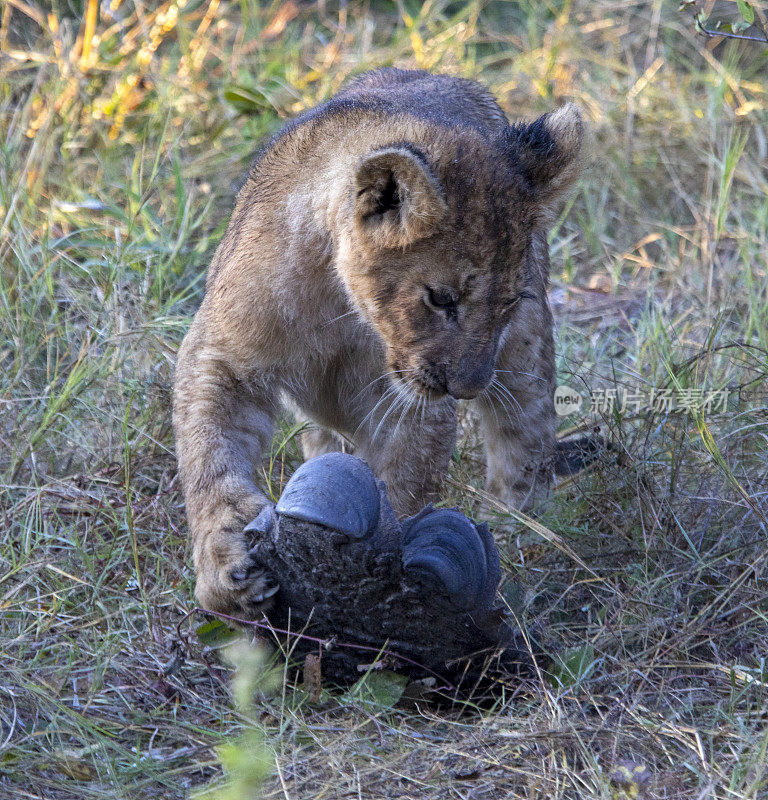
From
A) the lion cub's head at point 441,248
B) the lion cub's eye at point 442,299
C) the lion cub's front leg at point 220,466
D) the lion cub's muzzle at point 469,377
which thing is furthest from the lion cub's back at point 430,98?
the lion cub's front leg at point 220,466

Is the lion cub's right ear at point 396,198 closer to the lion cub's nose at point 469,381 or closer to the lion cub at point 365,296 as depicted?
the lion cub at point 365,296

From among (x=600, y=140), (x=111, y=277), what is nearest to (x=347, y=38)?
(x=600, y=140)

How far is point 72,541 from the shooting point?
11.1ft

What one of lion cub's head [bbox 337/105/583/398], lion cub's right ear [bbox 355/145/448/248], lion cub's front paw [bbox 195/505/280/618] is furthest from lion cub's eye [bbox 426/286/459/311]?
lion cub's front paw [bbox 195/505/280/618]

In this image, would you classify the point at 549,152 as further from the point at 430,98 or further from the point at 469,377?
the point at 469,377

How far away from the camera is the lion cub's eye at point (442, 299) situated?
3088 millimetres

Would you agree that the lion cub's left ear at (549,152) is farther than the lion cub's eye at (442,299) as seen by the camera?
Yes

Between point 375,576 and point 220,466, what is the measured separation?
0.88 metres

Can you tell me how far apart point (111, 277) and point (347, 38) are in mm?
3637

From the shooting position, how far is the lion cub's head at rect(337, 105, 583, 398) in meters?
3.01

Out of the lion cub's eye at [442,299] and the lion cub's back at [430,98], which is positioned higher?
the lion cub's back at [430,98]

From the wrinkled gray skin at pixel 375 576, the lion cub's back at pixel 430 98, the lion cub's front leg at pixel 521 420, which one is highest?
the lion cub's back at pixel 430 98

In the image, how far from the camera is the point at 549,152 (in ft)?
11.0

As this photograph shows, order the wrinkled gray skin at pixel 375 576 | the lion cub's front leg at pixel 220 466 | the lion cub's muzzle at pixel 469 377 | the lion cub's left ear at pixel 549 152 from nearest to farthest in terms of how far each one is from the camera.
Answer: the wrinkled gray skin at pixel 375 576 < the lion cub's front leg at pixel 220 466 < the lion cub's muzzle at pixel 469 377 < the lion cub's left ear at pixel 549 152
